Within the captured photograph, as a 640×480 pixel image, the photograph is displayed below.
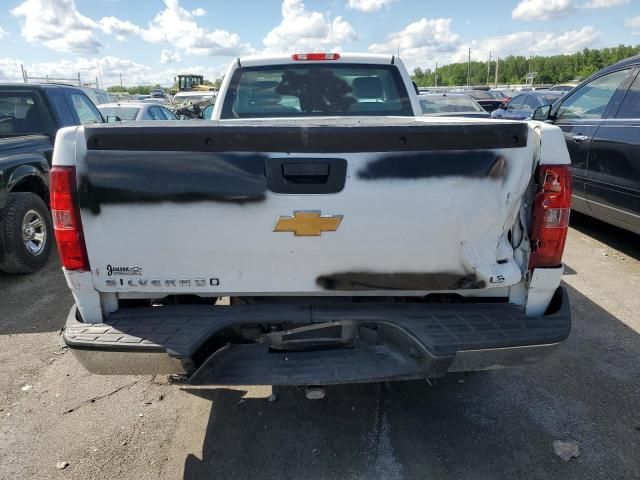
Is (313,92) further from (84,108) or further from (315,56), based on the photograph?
(84,108)

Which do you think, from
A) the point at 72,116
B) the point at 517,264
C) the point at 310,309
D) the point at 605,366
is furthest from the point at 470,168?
the point at 72,116

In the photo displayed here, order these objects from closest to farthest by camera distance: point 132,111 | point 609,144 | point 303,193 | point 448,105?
point 303,193, point 609,144, point 132,111, point 448,105

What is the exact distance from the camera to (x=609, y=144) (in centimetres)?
510

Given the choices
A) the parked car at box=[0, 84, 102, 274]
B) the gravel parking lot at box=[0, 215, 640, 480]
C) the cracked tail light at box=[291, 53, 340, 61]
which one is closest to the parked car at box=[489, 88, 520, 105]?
the cracked tail light at box=[291, 53, 340, 61]

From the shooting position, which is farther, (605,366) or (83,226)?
(605,366)

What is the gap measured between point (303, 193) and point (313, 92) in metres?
2.41

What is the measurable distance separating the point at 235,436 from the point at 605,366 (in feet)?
8.27

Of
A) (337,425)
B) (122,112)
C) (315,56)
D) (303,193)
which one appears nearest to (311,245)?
(303,193)

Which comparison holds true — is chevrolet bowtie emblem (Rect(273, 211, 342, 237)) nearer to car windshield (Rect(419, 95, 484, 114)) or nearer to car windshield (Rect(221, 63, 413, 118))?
car windshield (Rect(221, 63, 413, 118))

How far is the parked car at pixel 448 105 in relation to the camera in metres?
11.3

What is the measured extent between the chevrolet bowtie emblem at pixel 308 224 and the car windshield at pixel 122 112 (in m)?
8.16

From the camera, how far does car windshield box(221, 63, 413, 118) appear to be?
4250 millimetres

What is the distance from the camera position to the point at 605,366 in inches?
132

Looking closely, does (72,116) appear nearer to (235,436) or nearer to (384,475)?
(235,436)
